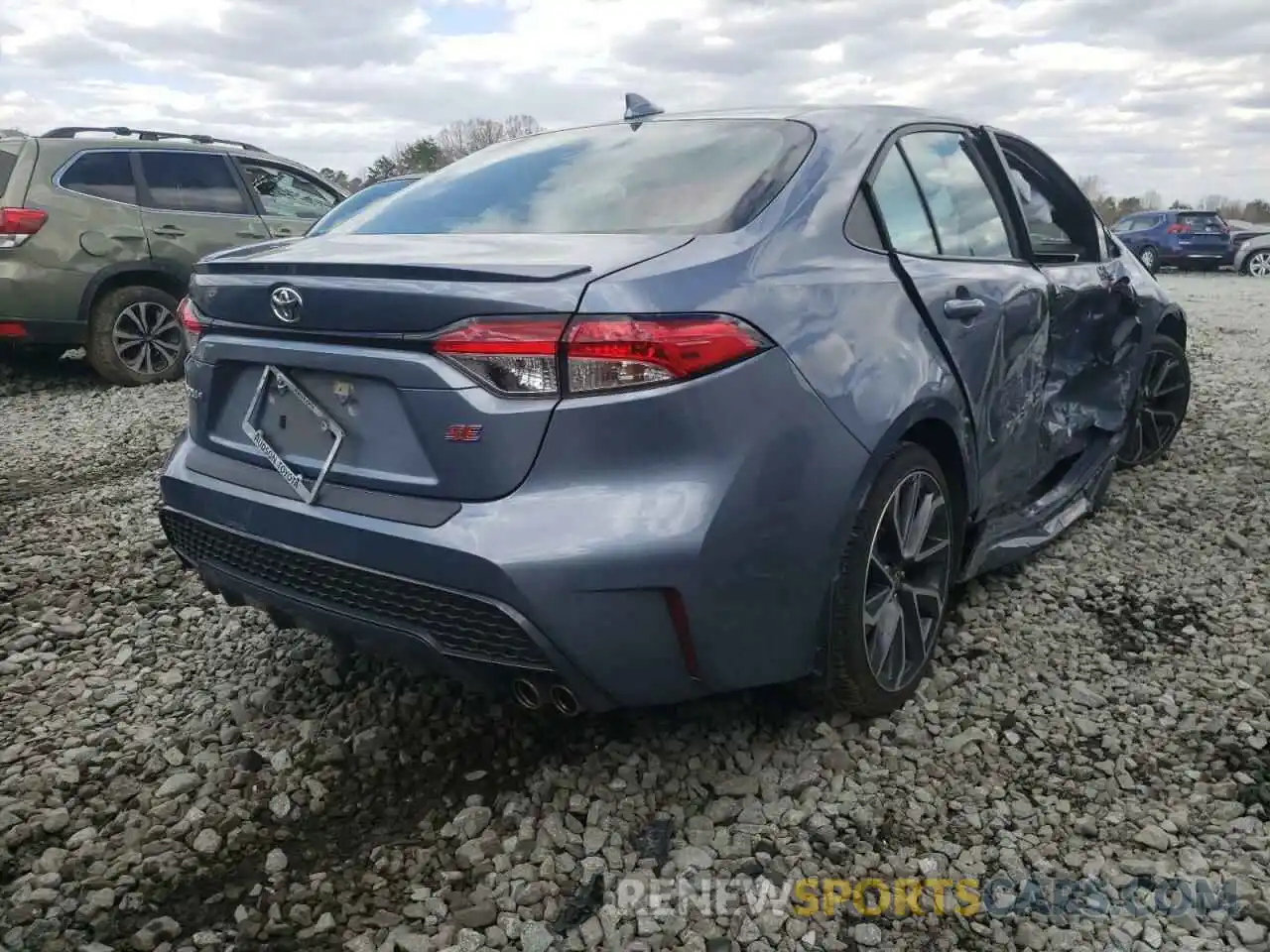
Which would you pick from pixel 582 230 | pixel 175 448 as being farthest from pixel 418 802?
pixel 582 230

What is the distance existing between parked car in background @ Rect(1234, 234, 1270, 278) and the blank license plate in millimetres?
23631

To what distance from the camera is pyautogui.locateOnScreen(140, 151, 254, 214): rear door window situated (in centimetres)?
757

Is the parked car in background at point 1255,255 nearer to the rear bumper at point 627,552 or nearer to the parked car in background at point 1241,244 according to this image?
the parked car in background at point 1241,244

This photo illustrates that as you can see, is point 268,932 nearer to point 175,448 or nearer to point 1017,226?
point 175,448

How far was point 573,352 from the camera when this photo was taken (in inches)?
76.5

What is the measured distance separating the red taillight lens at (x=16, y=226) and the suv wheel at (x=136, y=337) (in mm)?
615

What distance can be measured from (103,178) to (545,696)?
679 cm

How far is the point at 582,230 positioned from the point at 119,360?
606 centimetres

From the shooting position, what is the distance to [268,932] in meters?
2.01

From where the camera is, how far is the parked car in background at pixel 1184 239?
854 inches

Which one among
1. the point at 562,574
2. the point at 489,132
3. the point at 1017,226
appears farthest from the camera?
the point at 489,132

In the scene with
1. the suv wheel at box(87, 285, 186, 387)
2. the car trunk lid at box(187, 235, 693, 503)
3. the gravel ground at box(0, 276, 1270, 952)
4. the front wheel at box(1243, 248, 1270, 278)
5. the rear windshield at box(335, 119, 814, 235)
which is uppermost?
the rear windshield at box(335, 119, 814, 235)

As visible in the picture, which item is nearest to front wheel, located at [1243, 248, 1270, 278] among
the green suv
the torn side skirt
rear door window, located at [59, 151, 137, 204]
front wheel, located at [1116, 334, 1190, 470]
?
front wheel, located at [1116, 334, 1190, 470]

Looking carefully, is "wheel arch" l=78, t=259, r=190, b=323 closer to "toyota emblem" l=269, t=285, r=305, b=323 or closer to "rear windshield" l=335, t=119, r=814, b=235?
"rear windshield" l=335, t=119, r=814, b=235
